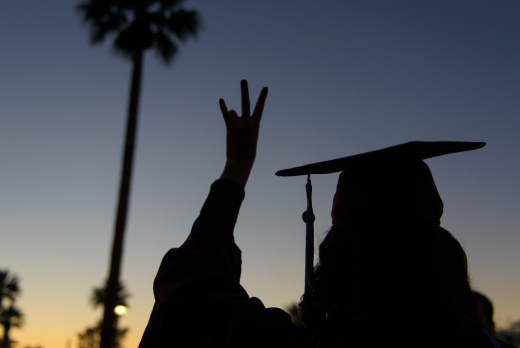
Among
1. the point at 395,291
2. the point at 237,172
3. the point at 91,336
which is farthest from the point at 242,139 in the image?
the point at 91,336

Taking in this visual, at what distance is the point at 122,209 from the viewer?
9375mm

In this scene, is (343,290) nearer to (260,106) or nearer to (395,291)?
(395,291)

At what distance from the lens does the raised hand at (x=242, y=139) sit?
1637mm

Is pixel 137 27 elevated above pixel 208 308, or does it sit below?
above

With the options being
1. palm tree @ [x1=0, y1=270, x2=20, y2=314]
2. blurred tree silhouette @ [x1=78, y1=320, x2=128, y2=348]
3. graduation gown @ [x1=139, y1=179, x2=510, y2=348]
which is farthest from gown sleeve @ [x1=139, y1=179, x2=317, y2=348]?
blurred tree silhouette @ [x1=78, y1=320, x2=128, y2=348]

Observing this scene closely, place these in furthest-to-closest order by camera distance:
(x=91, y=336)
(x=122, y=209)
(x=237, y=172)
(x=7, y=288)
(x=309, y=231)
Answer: (x=91, y=336) → (x=7, y=288) → (x=122, y=209) → (x=309, y=231) → (x=237, y=172)

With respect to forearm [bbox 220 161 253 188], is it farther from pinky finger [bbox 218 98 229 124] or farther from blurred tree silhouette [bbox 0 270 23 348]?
blurred tree silhouette [bbox 0 270 23 348]

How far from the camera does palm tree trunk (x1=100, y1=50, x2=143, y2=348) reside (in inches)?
332

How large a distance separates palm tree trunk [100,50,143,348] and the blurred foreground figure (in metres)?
7.81

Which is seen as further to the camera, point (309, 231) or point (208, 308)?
point (309, 231)

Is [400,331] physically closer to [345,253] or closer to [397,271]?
[397,271]

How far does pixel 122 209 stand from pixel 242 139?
8278 mm

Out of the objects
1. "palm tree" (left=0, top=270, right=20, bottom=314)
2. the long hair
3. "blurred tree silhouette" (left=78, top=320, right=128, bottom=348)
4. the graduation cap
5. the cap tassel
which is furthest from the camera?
"blurred tree silhouette" (left=78, top=320, right=128, bottom=348)

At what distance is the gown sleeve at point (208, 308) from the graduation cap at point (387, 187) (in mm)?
488
